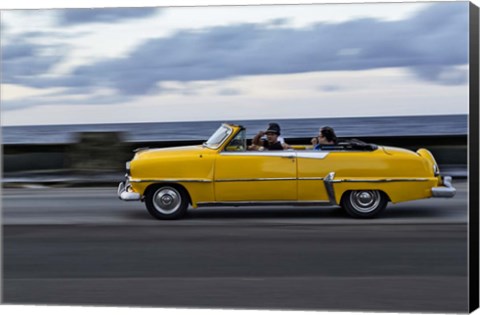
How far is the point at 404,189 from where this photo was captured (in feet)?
39.1

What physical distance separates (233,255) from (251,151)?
129cm

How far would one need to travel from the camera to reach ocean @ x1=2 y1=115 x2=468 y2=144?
416 inches

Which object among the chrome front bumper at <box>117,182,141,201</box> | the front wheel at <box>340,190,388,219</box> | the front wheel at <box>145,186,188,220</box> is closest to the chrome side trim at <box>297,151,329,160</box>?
the front wheel at <box>340,190,388,219</box>

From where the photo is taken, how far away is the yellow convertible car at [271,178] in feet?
38.0

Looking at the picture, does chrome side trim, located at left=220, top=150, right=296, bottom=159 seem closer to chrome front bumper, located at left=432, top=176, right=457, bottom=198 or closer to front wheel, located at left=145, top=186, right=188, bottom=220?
front wheel, located at left=145, top=186, right=188, bottom=220

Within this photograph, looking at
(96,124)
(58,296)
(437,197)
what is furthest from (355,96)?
(58,296)

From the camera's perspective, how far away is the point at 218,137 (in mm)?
11211

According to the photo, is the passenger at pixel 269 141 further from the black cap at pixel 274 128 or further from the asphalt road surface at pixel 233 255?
the asphalt road surface at pixel 233 255

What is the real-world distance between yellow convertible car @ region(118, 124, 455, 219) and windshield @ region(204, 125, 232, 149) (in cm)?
2

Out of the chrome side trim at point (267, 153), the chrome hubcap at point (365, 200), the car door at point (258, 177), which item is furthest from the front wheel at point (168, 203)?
the chrome hubcap at point (365, 200)

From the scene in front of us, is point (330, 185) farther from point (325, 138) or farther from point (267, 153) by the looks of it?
point (325, 138)

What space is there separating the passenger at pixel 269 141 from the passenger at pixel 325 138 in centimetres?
33

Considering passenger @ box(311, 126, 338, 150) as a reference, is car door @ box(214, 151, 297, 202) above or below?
below

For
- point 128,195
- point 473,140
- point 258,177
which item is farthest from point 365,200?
point 128,195
